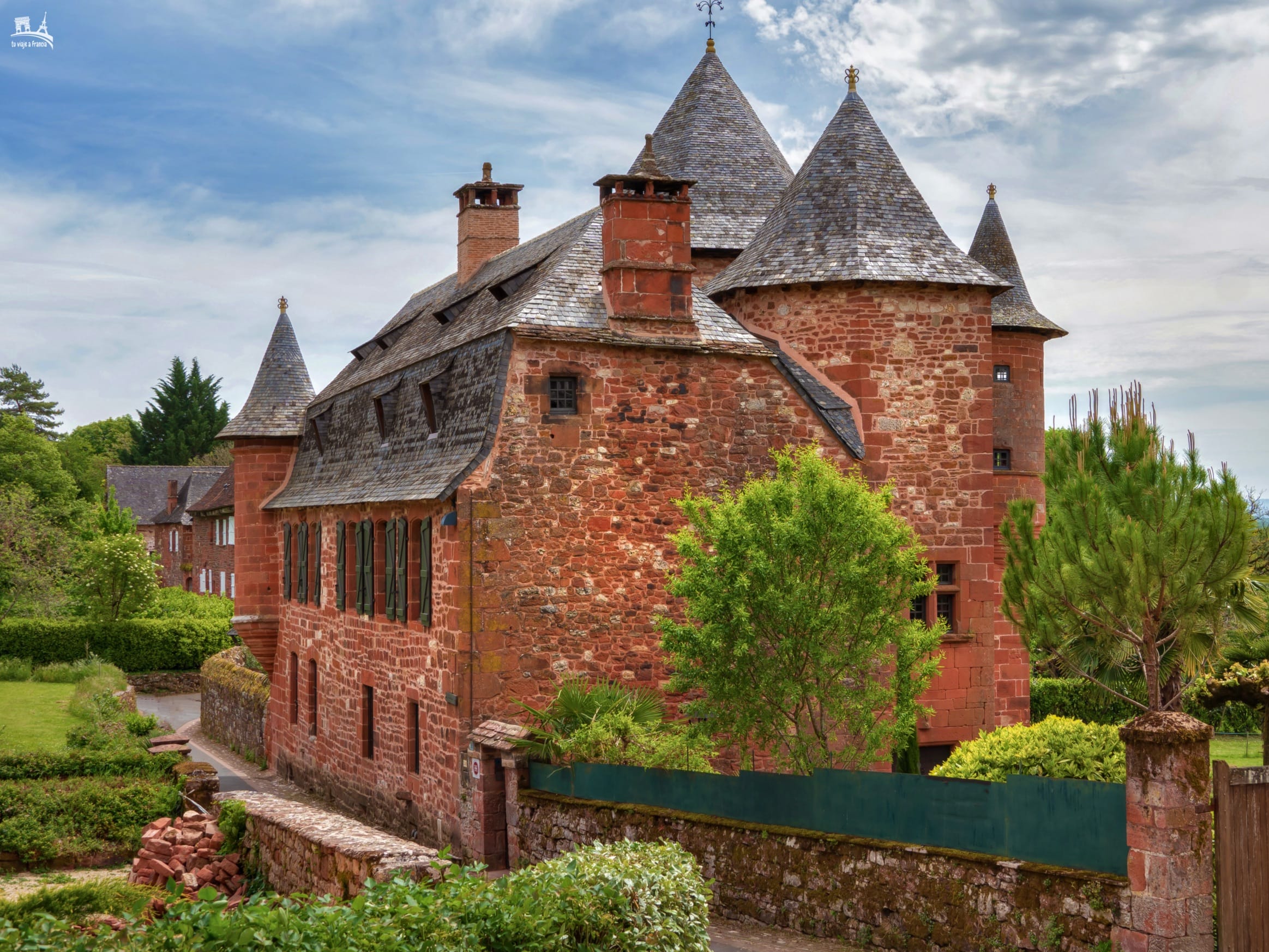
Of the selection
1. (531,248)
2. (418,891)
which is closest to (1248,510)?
(418,891)

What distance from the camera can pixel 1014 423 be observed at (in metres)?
23.5

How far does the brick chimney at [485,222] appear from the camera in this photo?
30.2 metres

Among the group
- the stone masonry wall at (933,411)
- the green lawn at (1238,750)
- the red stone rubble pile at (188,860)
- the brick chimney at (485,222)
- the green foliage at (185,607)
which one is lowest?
the green lawn at (1238,750)

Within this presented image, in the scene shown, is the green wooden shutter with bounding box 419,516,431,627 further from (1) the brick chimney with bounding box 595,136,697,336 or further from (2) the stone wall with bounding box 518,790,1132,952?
(1) the brick chimney with bounding box 595,136,697,336

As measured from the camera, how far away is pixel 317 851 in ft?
43.4

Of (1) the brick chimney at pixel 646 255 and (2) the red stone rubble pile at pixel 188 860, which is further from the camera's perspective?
(1) the brick chimney at pixel 646 255

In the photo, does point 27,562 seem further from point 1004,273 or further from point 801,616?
point 801,616

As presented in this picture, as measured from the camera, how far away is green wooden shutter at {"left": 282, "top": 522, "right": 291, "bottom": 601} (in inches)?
1078

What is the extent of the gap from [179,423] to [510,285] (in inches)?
2701

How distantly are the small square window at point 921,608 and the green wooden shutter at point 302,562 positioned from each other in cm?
1215

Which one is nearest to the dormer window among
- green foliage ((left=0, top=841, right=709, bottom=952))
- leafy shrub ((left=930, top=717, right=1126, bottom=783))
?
leafy shrub ((left=930, top=717, right=1126, bottom=783))

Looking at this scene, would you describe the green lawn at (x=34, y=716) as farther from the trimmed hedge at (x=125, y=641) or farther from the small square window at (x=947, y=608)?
the small square window at (x=947, y=608)

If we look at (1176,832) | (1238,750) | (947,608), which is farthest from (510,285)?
(1238,750)

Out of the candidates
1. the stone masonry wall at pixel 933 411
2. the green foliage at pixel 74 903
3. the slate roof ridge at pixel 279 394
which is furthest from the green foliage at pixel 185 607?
the green foliage at pixel 74 903
